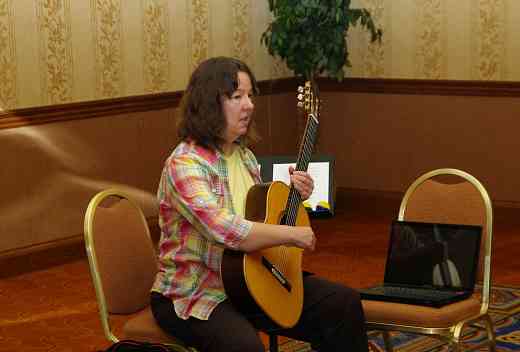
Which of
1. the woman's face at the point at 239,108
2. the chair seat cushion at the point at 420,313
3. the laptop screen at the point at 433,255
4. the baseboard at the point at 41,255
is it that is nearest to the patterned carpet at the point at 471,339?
the laptop screen at the point at 433,255

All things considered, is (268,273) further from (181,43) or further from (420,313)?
(181,43)

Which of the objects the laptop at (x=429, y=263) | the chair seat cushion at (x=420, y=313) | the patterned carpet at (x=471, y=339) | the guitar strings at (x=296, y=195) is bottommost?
the patterned carpet at (x=471, y=339)

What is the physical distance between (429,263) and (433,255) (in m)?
0.03

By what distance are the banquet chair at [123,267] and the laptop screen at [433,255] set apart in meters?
0.85

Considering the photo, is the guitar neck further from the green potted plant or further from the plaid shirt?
the green potted plant

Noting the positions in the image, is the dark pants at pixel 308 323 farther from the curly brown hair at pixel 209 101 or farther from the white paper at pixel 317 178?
the white paper at pixel 317 178

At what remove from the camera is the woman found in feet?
9.46

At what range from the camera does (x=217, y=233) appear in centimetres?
287

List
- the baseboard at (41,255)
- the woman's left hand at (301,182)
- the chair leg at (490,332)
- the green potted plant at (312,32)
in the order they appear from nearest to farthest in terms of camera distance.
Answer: the woman's left hand at (301,182), the chair leg at (490,332), the baseboard at (41,255), the green potted plant at (312,32)

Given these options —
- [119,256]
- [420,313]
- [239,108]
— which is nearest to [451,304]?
[420,313]

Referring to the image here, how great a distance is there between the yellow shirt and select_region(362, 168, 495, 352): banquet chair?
59 centimetres

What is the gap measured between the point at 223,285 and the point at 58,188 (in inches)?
129

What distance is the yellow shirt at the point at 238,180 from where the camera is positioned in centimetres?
307

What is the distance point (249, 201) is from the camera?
9.87 ft
